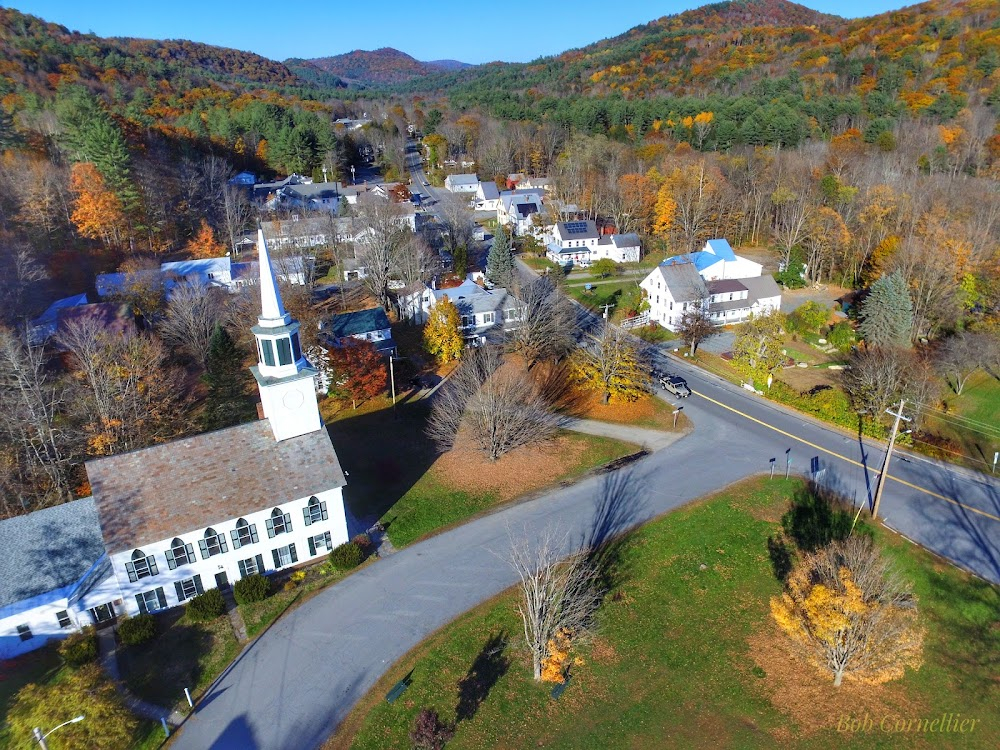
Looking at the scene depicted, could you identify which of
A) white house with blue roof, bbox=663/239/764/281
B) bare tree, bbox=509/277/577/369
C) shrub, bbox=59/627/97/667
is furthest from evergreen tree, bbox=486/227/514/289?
shrub, bbox=59/627/97/667

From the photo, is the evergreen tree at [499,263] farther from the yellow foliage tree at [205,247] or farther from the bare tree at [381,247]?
the yellow foliage tree at [205,247]

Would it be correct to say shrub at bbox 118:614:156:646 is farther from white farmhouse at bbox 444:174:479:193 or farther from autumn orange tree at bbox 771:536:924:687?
white farmhouse at bbox 444:174:479:193

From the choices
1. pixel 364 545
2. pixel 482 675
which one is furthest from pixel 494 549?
pixel 482 675

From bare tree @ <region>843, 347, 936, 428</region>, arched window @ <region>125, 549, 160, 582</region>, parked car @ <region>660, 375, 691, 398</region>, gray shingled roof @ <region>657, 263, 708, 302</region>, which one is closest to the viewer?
arched window @ <region>125, 549, 160, 582</region>

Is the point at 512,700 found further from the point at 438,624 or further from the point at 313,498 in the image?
the point at 313,498

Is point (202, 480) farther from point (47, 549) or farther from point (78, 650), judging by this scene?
point (78, 650)

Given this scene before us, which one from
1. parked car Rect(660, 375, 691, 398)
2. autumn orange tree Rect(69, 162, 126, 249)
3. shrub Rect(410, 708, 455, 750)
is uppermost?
autumn orange tree Rect(69, 162, 126, 249)
